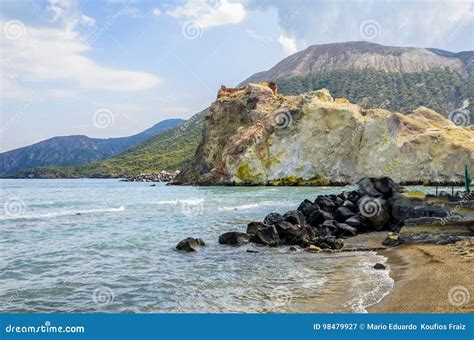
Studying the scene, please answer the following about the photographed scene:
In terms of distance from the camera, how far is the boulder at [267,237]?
24.8 m

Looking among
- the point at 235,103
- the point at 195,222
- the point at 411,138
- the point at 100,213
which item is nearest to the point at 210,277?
the point at 195,222

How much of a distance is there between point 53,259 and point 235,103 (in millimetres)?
101099

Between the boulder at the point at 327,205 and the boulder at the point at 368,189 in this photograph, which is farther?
the boulder at the point at 327,205

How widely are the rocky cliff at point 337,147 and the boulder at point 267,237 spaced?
229 feet

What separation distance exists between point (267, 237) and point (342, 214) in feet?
26.7

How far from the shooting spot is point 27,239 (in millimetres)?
27172

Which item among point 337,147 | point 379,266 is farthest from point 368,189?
point 337,147

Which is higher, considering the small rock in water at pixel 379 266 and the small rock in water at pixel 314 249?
the small rock in water at pixel 379 266

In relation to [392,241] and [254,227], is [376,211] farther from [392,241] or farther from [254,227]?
[254,227]

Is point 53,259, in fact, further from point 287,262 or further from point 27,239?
point 287,262

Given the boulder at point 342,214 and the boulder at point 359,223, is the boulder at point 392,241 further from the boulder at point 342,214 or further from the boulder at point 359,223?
the boulder at point 342,214

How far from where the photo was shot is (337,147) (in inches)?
3765

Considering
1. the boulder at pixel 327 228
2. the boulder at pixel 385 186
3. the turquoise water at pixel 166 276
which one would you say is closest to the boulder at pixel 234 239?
the turquoise water at pixel 166 276

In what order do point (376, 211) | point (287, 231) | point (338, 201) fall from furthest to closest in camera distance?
point (338, 201) → point (376, 211) → point (287, 231)
